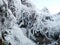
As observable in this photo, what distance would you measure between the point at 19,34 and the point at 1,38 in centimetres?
135

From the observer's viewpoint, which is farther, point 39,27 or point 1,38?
point 39,27

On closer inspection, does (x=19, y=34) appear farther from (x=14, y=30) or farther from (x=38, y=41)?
(x=38, y=41)

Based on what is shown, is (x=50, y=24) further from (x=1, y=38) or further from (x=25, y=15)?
(x=1, y=38)

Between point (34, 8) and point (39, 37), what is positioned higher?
point (34, 8)

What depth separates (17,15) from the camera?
952 cm

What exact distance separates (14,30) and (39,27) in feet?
4.93

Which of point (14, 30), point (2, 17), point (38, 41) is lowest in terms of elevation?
point (38, 41)

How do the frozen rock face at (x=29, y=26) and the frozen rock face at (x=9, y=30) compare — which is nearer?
the frozen rock face at (x=9, y=30)

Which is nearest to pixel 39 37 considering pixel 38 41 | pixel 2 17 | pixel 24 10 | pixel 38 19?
pixel 38 41

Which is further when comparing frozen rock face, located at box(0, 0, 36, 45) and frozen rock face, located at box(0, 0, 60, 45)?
frozen rock face, located at box(0, 0, 60, 45)

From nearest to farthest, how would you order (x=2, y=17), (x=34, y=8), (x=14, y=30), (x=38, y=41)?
(x=2, y=17) → (x=14, y=30) → (x=38, y=41) → (x=34, y=8)

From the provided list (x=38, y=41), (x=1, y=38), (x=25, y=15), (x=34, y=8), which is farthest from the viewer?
(x=34, y=8)

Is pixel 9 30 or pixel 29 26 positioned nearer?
pixel 9 30

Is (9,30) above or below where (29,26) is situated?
above
